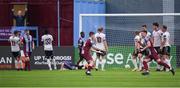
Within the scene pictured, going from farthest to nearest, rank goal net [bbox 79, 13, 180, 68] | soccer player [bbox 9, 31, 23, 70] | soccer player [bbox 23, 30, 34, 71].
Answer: goal net [bbox 79, 13, 180, 68] → soccer player [bbox 23, 30, 34, 71] → soccer player [bbox 9, 31, 23, 70]

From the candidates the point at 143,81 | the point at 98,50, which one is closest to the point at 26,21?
the point at 98,50

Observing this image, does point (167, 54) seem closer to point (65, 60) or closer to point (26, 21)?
point (65, 60)

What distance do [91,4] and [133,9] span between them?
3.30m

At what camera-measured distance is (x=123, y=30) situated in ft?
137

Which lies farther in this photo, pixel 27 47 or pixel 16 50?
pixel 27 47

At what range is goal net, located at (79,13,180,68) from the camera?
38.8 m

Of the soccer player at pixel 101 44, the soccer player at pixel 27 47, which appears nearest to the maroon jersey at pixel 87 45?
the soccer player at pixel 101 44

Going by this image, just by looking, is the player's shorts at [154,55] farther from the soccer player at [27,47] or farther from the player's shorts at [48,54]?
the soccer player at [27,47]

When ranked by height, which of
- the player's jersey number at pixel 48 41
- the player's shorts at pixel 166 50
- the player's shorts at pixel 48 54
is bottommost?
the player's shorts at pixel 48 54

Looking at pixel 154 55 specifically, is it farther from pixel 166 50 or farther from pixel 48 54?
pixel 48 54

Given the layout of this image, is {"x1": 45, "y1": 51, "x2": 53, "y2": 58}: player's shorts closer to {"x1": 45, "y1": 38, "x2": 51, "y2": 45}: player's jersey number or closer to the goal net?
{"x1": 45, "y1": 38, "x2": 51, "y2": 45}: player's jersey number

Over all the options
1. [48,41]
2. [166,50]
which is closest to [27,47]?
[48,41]

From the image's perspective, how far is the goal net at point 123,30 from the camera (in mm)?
38844

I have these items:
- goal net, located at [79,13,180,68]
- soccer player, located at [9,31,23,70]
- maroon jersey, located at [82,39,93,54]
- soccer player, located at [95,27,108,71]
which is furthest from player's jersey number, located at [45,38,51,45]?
maroon jersey, located at [82,39,93,54]
